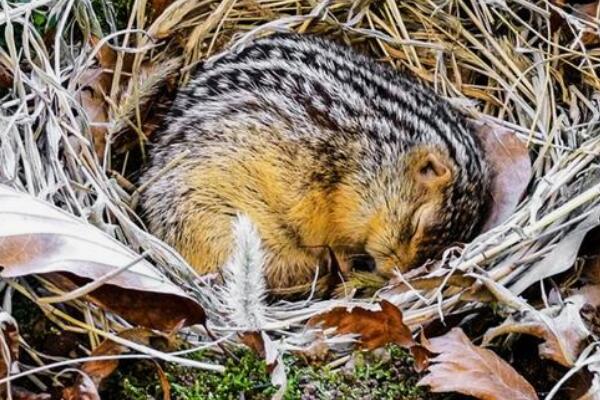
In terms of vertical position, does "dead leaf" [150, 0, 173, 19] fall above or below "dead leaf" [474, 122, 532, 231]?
above

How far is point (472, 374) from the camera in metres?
3.65

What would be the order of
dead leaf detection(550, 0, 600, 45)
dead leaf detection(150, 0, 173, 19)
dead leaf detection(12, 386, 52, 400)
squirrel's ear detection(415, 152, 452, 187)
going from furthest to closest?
dead leaf detection(150, 0, 173, 19) < dead leaf detection(550, 0, 600, 45) < squirrel's ear detection(415, 152, 452, 187) < dead leaf detection(12, 386, 52, 400)

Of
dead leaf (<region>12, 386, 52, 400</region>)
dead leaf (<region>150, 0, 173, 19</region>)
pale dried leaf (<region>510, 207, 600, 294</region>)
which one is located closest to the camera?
dead leaf (<region>12, 386, 52, 400</region>)

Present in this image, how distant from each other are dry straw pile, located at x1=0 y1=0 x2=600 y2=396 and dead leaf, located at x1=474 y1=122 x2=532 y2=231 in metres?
0.05

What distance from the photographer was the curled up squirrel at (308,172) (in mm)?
4633

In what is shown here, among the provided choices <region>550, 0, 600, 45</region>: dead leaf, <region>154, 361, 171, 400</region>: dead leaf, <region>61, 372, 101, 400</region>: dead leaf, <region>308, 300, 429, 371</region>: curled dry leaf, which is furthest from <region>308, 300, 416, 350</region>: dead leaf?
<region>550, 0, 600, 45</region>: dead leaf

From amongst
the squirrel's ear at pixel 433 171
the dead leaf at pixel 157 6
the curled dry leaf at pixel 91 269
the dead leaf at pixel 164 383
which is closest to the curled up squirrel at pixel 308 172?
the squirrel's ear at pixel 433 171

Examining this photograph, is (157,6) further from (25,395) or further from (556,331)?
(556,331)

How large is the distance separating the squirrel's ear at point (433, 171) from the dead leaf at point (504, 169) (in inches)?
10.0

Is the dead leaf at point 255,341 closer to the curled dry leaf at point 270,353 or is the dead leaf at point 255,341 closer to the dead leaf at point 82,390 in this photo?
the curled dry leaf at point 270,353

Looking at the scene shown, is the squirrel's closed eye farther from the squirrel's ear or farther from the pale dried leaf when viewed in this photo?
the pale dried leaf

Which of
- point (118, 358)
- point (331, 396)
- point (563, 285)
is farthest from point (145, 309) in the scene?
point (563, 285)

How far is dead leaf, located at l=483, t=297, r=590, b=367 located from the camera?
12.2 ft

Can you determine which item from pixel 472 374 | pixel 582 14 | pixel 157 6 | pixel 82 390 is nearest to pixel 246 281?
pixel 82 390
